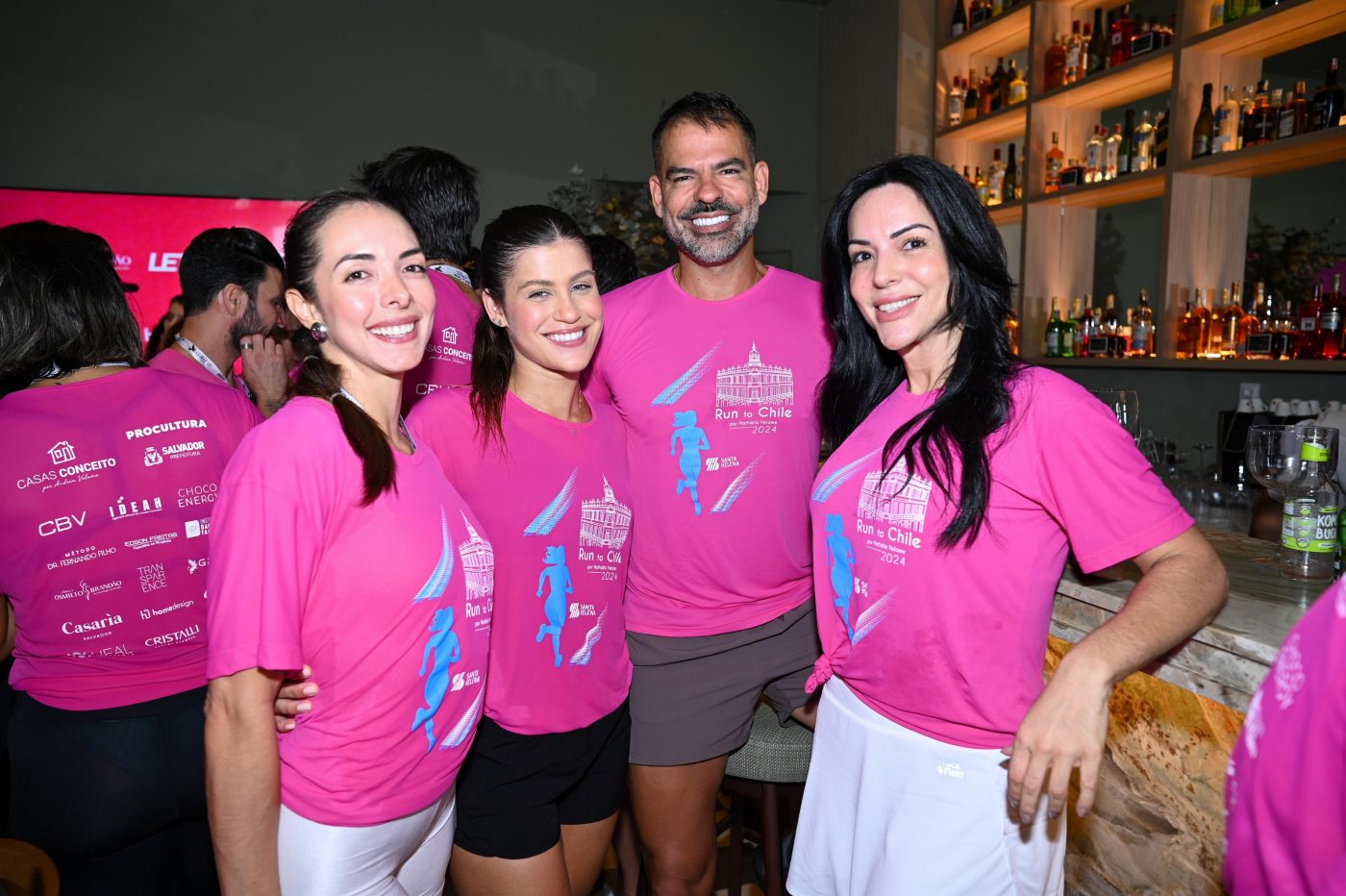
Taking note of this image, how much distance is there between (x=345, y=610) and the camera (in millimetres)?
1170

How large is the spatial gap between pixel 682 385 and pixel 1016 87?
357 centimetres

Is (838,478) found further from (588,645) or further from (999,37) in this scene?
(999,37)

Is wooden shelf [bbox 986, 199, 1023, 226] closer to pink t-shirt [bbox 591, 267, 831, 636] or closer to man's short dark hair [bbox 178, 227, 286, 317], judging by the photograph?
pink t-shirt [bbox 591, 267, 831, 636]

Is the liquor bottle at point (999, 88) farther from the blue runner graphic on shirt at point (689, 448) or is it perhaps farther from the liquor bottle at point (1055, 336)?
the blue runner graphic on shirt at point (689, 448)

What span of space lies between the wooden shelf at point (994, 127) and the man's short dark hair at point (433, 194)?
307 cm

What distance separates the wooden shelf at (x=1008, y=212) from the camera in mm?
4402

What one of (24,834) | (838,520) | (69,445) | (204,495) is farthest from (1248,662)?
(24,834)

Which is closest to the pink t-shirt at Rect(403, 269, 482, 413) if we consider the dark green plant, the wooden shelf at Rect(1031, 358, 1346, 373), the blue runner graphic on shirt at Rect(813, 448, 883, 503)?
the blue runner graphic on shirt at Rect(813, 448, 883, 503)

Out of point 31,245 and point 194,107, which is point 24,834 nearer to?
point 31,245

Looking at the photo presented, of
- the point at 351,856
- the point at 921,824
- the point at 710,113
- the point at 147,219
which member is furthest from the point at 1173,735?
the point at 147,219

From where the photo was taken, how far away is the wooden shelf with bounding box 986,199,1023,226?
4402mm

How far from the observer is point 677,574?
6.00 ft

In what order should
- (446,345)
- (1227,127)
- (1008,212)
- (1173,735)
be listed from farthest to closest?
1. (1008,212)
2. (1227,127)
3. (446,345)
4. (1173,735)

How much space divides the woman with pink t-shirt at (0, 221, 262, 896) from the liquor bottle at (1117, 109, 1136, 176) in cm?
383
